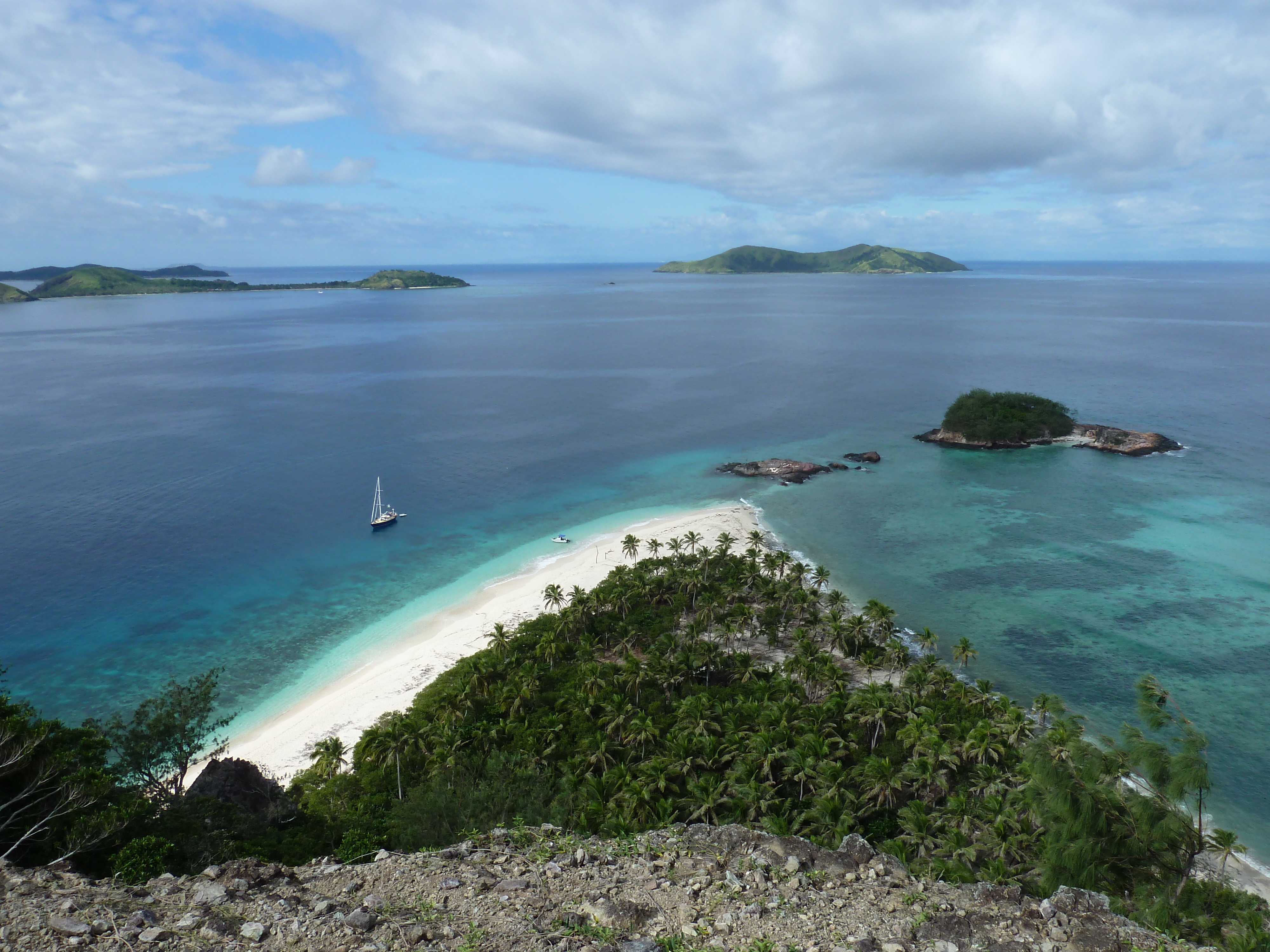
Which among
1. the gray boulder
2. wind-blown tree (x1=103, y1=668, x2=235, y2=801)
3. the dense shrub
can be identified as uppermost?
the gray boulder

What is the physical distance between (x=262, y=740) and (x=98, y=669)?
1952cm

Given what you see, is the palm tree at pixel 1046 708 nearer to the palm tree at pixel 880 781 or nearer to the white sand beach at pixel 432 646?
the palm tree at pixel 880 781

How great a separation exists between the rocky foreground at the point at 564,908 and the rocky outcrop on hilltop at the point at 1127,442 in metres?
111

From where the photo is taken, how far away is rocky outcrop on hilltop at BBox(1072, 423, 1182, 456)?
10912cm

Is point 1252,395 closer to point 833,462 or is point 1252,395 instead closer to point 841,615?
point 833,462

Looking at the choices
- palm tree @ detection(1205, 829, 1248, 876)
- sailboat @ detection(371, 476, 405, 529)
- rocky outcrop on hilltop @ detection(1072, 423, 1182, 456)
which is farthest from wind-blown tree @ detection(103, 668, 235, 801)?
rocky outcrop on hilltop @ detection(1072, 423, 1182, 456)

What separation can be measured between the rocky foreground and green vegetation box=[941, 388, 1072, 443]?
351ft

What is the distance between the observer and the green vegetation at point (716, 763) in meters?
23.6

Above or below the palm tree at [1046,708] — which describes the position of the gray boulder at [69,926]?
above

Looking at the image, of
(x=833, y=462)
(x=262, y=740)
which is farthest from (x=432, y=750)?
(x=833, y=462)

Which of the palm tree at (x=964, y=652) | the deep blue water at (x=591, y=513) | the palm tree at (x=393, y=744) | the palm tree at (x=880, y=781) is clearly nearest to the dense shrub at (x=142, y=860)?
the palm tree at (x=393, y=744)

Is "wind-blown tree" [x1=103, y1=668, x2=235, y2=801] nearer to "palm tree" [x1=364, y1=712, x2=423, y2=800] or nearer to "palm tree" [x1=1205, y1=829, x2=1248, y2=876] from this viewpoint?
"palm tree" [x1=364, y1=712, x2=423, y2=800]

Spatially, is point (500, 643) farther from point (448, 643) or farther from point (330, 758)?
point (330, 758)

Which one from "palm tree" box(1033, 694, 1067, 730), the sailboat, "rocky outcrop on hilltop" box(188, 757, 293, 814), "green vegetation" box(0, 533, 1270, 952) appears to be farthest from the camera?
the sailboat
